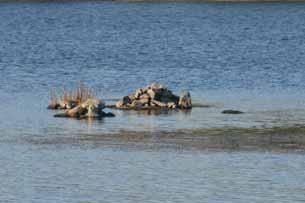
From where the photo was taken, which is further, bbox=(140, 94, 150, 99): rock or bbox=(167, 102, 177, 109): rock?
bbox=(140, 94, 150, 99): rock

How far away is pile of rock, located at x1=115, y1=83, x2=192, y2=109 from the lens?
126 ft

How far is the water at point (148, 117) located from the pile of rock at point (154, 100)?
669mm

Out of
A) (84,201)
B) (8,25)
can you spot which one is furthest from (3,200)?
(8,25)

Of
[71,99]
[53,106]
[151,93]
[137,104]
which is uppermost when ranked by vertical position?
[151,93]

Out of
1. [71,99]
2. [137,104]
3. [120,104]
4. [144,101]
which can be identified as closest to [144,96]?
[144,101]

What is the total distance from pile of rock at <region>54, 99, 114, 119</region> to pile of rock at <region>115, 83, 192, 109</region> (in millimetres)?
1825

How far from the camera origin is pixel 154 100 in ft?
126

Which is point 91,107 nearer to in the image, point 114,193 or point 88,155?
point 88,155

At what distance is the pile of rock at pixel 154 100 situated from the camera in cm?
3850

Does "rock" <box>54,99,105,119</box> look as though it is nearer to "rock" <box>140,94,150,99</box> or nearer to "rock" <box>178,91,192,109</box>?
"rock" <box>140,94,150,99</box>

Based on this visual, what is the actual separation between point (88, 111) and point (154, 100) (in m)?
2.47

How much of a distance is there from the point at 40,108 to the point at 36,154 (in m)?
9.20

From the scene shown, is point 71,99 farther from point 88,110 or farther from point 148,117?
point 148,117

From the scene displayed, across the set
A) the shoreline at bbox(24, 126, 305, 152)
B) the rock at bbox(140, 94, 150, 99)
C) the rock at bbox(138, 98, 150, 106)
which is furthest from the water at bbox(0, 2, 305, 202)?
the rock at bbox(140, 94, 150, 99)
